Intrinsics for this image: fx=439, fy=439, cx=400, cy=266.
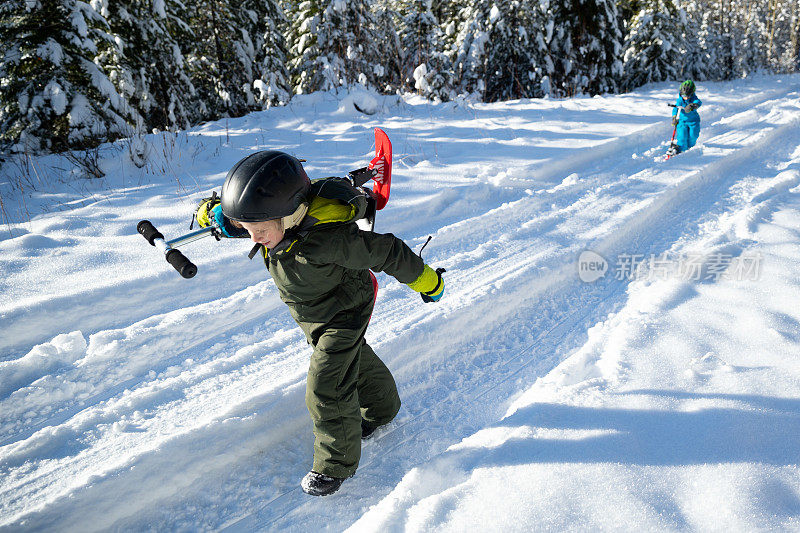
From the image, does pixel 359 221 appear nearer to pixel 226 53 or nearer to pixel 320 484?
pixel 320 484

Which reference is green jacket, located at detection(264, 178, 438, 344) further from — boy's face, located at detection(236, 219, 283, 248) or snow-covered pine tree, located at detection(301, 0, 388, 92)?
snow-covered pine tree, located at detection(301, 0, 388, 92)

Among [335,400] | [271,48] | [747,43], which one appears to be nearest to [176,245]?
[335,400]

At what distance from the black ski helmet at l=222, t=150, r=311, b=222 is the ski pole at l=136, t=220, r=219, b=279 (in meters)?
0.26

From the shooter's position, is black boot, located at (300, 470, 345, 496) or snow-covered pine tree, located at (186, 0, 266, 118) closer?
black boot, located at (300, 470, 345, 496)

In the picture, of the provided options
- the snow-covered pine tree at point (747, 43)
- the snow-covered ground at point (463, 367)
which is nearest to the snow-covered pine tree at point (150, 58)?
the snow-covered ground at point (463, 367)

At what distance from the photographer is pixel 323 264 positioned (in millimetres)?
2057

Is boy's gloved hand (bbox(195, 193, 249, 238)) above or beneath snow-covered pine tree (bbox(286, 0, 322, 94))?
beneath

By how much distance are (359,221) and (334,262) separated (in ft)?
1.08

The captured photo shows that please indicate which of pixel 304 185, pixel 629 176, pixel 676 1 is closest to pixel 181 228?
pixel 304 185

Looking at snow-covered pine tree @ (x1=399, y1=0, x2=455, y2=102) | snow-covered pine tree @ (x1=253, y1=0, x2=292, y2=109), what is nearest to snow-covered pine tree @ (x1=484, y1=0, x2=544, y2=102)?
snow-covered pine tree @ (x1=399, y1=0, x2=455, y2=102)

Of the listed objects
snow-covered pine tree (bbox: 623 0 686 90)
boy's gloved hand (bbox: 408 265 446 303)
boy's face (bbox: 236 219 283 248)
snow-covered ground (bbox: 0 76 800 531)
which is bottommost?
snow-covered ground (bbox: 0 76 800 531)

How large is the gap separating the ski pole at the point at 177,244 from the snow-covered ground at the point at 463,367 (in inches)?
43.5

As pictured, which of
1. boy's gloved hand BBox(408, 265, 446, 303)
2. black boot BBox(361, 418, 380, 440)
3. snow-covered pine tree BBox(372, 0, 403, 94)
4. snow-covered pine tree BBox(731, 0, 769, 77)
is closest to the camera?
boy's gloved hand BBox(408, 265, 446, 303)

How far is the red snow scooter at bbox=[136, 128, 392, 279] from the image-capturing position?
1854 mm
